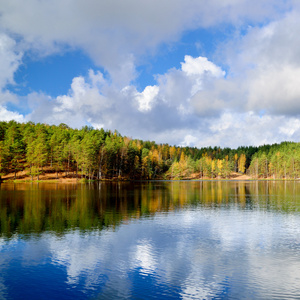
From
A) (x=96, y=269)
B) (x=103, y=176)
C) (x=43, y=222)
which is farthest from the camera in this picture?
(x=103, y=176)

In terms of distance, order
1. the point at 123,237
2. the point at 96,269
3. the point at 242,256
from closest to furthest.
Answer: the point at 96,269
the point at 242,256
the point at 123,237

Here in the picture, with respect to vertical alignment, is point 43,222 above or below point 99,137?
below

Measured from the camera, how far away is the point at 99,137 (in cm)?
17200

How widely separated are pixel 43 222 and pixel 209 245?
2101 centimetres

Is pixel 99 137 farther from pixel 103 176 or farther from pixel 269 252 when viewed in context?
pixel 269 252

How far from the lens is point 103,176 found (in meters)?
163

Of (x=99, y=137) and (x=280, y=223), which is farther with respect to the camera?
(x=99, y=137)

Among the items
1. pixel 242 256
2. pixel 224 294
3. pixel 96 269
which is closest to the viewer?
pixel 224 294

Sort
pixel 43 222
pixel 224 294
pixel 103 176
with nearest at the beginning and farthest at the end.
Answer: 1. pixel 224 294
2. pixel 43 222
3. pixel 103 176

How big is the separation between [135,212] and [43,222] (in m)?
14.7

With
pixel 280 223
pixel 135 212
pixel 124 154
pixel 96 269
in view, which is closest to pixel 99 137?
pixel 124 154

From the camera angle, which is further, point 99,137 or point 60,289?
point 99,137

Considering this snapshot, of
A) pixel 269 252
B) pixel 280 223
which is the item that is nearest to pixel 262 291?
pixel 269 252

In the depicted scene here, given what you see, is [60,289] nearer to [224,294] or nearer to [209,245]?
[224,294]
